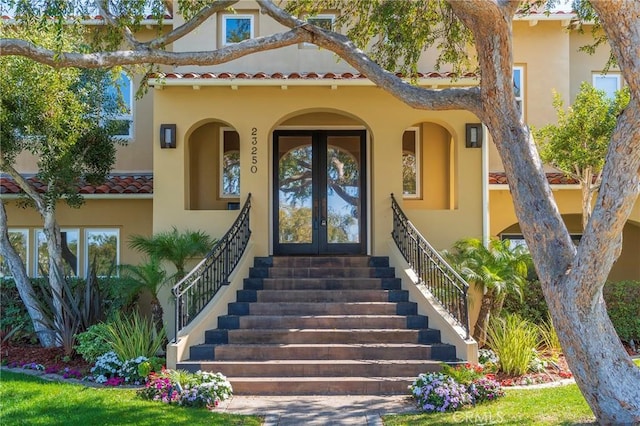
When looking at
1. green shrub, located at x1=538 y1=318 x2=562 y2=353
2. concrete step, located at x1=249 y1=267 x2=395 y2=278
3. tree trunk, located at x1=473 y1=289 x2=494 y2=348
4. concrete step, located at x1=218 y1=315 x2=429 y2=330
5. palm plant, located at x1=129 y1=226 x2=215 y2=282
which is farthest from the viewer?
concrete step, located at x1=249 y1=267 x2=395 y2=278

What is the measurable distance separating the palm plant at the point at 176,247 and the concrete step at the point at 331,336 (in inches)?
82.1

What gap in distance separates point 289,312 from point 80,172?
5.00 meters

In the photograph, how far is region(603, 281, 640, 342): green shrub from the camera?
1114 cm

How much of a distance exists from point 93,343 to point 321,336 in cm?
393

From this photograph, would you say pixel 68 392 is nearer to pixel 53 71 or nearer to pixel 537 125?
pixel 53 71

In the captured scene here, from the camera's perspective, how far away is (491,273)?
10039 mm

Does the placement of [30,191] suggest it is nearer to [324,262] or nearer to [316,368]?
[324,262]

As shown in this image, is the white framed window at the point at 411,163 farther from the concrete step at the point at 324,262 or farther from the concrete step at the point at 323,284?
the concrete step at the point at 323,284

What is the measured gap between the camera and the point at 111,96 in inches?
480

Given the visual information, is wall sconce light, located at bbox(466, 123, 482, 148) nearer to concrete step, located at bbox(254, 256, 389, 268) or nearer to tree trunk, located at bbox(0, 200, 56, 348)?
concrete step, located at bbox(254, 256, 389, 268)

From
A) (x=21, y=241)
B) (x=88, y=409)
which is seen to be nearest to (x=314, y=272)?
(x=88, y=409)

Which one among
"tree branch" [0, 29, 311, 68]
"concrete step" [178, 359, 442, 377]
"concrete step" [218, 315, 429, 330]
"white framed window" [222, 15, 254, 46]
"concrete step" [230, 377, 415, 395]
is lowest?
"concrete step" [230, 377, 415, 395]

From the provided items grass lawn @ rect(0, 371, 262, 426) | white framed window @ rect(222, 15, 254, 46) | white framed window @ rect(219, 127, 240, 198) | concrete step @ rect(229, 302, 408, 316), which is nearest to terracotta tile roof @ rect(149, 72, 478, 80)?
white framed window @ rect(222, 15, 254, 46)

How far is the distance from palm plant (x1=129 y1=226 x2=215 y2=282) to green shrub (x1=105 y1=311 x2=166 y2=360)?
1451mm
